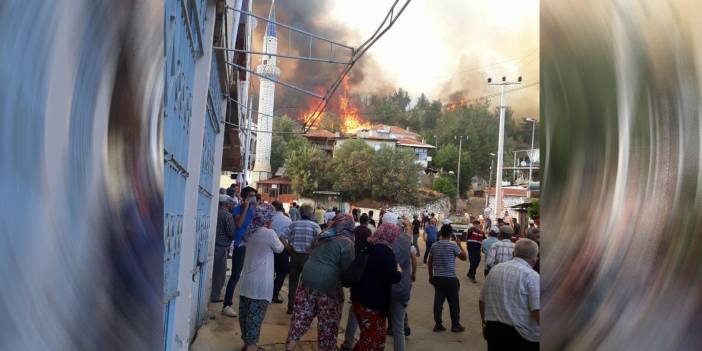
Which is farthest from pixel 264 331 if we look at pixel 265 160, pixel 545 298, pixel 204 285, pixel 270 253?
pixel 265 160

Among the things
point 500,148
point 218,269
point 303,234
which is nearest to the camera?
point 303,234

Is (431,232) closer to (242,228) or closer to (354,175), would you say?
(242,228)

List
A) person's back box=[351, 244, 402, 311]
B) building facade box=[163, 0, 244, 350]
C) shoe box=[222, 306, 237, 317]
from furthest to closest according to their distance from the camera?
1. shoe box=[222, 306, 237, 317]
2. person's back box=[351, 244, 402, 311]
3. building facade box=[163, 0, 244, 350]

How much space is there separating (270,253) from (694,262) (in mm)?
4691

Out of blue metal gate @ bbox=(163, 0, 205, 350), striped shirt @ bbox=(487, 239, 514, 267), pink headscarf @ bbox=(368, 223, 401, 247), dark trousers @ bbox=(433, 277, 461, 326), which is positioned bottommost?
dark trousers @ bbox=(433, 277, 461, 326)

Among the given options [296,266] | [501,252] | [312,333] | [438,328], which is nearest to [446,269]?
[501,252]

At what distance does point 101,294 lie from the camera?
2.59 ft

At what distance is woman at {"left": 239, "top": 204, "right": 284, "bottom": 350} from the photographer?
5.30 m

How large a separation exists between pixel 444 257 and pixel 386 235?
7.49 feet

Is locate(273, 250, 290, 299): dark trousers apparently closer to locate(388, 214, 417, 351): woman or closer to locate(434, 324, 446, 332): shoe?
locate(434, 324, 446, 332): shoe

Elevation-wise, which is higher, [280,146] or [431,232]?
[280,146]

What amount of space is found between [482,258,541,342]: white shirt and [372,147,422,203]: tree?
4676 cm

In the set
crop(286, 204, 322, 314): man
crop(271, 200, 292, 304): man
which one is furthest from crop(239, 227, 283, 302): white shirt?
crop(271, 200, 292, 304): man

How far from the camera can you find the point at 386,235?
5.23 metres
